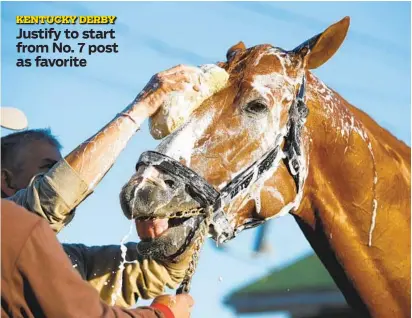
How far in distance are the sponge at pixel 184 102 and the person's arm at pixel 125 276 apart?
2.13 feet

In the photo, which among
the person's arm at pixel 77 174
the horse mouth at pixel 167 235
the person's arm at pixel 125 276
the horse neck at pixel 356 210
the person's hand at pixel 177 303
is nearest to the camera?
the person's hand at pixel 177 303

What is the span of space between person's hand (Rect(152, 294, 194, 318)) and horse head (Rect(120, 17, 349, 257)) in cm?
68

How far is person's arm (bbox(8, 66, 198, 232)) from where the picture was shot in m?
3.85

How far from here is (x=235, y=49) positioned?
5008mm

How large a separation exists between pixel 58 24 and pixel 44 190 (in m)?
2.07

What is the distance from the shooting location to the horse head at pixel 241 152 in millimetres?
4250

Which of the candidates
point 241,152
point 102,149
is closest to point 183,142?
point 241,152

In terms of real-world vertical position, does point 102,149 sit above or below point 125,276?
above

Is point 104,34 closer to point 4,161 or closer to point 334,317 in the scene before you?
point 4,161

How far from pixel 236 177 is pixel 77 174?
861 millimetres

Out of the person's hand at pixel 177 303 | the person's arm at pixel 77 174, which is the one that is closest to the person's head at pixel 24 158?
the person's arm at pixel 77 174

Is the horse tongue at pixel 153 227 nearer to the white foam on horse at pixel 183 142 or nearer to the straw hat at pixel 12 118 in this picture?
Result: the white foam on horse at pixel 183 142

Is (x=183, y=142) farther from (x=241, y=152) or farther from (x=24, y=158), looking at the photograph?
(x=24, y=158)

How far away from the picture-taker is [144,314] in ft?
10.8
